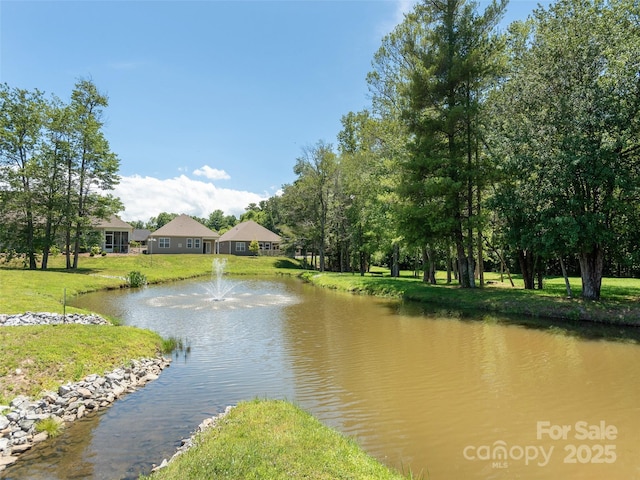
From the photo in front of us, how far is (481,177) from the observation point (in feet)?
68.3

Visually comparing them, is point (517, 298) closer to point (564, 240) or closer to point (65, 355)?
point (564, 240)

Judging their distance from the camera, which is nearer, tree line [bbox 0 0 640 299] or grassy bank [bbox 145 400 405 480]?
grassy bank [bbox 145 400 405 480]

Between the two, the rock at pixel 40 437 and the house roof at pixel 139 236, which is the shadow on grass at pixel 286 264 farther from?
the rock at pixel 40 437

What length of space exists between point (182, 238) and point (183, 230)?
1174mm

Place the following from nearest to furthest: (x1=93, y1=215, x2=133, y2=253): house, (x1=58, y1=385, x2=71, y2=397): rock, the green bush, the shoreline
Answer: the shoreline
(x1=58, y1=385, x2=71, y2=397): rock
the green bush
(x1=93, y1=215, x2=133, y2=253): house

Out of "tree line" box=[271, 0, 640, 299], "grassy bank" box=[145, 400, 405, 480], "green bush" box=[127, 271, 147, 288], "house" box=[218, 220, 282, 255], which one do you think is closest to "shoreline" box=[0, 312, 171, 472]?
"grassy bank" box=[145, 400, 405, 480]

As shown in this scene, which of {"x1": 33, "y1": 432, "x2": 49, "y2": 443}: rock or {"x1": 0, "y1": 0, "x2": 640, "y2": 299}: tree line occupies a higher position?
{"x1": 0, "y1": 0, "x2": 640, "y2": 299}: tree line

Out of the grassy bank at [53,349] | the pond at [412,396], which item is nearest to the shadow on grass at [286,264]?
the grassy bank at [53,349]

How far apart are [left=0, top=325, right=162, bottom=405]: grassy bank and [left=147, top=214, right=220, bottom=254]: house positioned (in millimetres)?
45139

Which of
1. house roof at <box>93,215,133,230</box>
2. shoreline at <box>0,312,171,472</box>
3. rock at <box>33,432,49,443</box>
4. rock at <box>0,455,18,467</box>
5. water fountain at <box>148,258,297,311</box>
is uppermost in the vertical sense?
house roof at <box>93,215,133,230</box>

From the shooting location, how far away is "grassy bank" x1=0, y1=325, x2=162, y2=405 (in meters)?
7.41

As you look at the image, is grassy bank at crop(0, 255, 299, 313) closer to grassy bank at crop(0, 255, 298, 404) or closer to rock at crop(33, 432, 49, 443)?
grassy bank at crop(0, 255, 298, 404)

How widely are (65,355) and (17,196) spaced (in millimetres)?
30211

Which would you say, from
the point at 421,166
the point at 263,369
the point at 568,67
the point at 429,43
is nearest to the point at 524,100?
the point at 568,67
